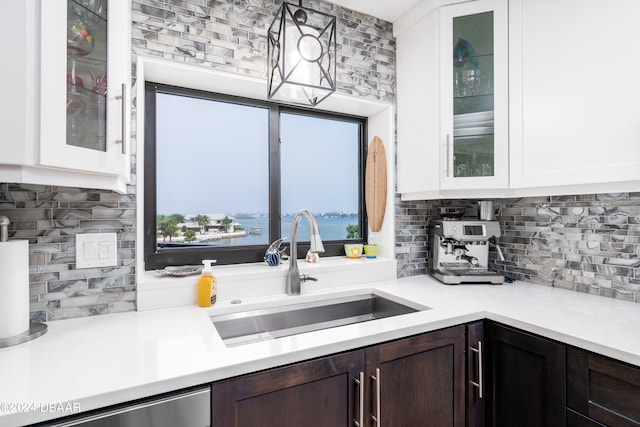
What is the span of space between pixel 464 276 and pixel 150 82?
1.98m

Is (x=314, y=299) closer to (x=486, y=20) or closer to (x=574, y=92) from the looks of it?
(x=574, y=92)

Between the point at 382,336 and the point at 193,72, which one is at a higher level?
the point at 193,72

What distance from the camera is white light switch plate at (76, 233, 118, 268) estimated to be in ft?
4.10

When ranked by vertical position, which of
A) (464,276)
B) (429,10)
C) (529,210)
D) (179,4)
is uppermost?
(429,10)

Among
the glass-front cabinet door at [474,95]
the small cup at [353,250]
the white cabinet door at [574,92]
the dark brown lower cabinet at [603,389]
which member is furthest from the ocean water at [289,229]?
the dark brown lower cabinet at [603,389]

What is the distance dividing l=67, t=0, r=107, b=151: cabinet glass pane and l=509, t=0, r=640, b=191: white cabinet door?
1.74 metres

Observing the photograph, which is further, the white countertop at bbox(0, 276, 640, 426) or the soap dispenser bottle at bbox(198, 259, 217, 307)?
the soap dispenser bottle at bbox(198, 259, 217, 307)

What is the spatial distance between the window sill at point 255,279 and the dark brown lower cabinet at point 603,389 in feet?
3.20

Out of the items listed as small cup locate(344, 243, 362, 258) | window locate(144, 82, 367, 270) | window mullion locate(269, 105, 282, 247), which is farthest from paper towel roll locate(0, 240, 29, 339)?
small cup locate(344, 243, 362, 258)

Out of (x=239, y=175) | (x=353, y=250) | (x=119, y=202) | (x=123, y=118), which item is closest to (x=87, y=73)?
(x=123, y=118)

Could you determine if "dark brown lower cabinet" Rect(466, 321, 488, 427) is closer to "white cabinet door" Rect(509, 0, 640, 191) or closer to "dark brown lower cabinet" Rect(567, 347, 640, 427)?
"dark brown lower cabinet" Rect(567, 347, 640, 427)

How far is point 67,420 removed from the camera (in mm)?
735

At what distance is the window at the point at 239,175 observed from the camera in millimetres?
1645

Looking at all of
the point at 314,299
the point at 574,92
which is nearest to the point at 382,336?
the point at 314,299
